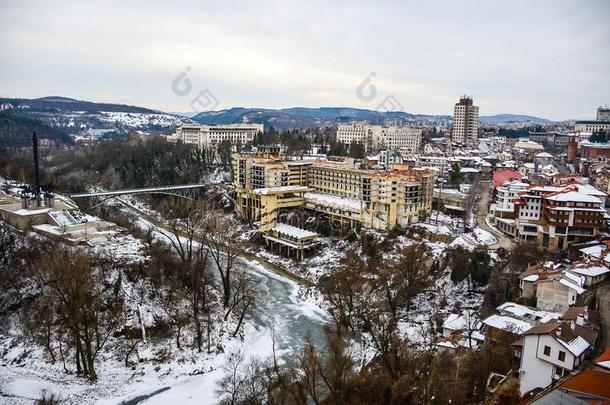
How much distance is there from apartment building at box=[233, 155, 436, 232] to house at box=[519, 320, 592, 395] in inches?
753

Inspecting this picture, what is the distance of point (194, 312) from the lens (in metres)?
19.4

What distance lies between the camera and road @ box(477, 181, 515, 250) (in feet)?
83.8

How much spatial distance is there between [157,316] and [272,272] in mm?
10370

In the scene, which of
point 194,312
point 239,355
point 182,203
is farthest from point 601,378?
point 182,203

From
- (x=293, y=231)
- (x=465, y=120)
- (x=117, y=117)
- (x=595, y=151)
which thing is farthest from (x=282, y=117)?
(x=293, y=231)

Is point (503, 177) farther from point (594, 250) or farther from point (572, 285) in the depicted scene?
point (572, 285)

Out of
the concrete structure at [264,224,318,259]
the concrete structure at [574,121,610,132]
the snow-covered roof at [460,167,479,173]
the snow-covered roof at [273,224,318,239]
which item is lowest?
the concrete structure at [264,224,318,259]

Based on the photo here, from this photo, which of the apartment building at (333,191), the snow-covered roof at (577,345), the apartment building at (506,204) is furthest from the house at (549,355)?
the apartment building at (333,191)

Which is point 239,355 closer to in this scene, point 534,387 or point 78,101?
point 534,387

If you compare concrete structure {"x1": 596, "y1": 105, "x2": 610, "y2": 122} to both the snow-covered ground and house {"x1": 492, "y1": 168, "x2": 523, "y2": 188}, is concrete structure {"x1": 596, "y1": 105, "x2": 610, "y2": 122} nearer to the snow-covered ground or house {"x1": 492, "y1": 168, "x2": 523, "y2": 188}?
house {"x1": 492, "y1": 168, "x2": 523, "y2": 188}

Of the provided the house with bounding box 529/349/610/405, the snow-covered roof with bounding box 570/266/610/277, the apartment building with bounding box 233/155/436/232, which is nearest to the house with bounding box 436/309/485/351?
the snow-covered roof with bounding box 570/266/610/277

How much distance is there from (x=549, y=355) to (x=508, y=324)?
138 inches

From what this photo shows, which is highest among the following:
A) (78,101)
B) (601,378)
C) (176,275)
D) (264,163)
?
(78,101)

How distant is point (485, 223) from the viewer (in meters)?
30.4
